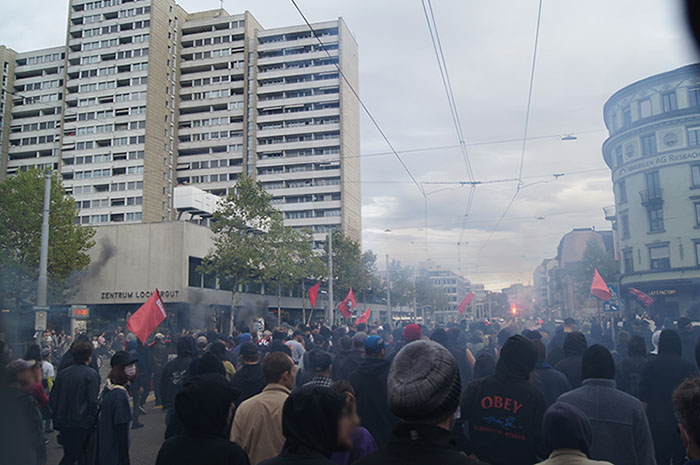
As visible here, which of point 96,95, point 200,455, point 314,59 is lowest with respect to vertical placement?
point 200,455

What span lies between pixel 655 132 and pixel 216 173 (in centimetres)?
6087

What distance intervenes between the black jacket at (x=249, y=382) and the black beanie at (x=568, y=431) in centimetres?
364

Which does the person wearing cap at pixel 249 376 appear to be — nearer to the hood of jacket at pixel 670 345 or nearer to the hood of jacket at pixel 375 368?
the hood of jacket at pixel 375 368

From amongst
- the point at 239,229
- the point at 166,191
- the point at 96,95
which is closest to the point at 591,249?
the point at 239,229

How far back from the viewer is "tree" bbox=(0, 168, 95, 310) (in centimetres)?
3500

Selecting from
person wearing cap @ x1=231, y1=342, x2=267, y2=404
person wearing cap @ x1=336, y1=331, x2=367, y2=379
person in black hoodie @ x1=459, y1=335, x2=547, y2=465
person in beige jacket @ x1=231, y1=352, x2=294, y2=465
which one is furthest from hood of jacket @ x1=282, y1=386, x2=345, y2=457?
person wearing cap @ x1=336, y1=331, x2=367, y2=379

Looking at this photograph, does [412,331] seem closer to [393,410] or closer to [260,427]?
[260,427]

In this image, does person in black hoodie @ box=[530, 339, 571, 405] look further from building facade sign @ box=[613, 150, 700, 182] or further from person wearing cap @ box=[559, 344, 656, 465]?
building facade sign @ box=[613, 150, 700, 182]

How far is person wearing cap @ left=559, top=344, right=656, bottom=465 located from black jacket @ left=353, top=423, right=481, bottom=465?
2535 mm

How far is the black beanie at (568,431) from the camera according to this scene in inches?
115

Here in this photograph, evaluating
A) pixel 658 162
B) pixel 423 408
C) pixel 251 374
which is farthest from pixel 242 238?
pixel 423 408

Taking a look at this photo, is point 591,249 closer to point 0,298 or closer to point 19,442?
point 0,298

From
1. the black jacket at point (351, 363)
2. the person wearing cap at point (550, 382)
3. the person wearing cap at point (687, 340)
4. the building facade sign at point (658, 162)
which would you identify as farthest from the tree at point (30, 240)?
the building facade sign at point (658, 162)

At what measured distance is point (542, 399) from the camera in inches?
155
